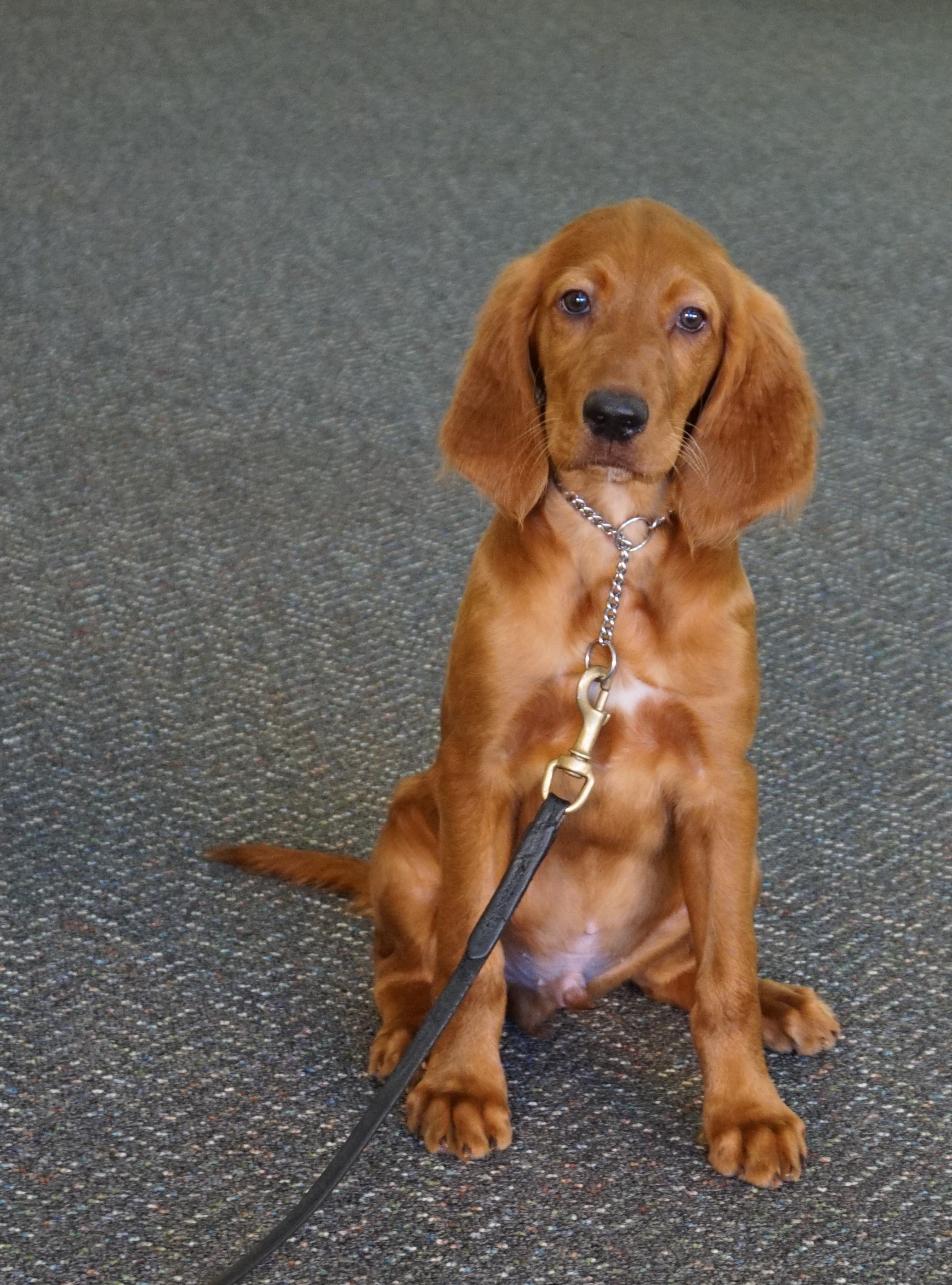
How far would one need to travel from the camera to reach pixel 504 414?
1849 mm

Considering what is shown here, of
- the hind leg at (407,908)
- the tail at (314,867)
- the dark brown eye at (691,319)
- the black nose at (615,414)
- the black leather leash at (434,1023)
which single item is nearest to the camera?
the black leather leash at (434,1023)

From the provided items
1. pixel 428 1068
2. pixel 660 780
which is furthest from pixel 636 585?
pixel 428 1068

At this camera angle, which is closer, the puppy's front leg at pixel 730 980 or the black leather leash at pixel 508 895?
the black leather leash at pixel 508 895

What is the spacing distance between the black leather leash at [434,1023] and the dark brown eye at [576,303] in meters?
0.51

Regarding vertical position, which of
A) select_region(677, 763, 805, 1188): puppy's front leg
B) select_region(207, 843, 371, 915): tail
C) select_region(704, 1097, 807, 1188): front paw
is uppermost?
select_region(677, 763, 805, 1188): puppy's front leg

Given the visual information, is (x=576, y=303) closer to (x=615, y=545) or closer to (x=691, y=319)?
(x=691, y=319)

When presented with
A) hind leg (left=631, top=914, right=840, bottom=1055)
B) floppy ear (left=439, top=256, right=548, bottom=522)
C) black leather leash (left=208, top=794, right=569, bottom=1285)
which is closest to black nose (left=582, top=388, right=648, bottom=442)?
floppy ear (left=439, top=256, right=548, bottom=522)

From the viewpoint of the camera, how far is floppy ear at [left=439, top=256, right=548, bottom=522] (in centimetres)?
182

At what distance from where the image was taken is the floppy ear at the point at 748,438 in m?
1.81

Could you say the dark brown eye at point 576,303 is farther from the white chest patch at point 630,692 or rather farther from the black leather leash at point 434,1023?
the black leather leash at point 434,1023

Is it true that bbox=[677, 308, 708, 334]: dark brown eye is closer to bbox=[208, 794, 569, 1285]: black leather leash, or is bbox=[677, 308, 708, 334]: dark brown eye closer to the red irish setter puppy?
the red irish setter puppy

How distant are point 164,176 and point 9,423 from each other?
159 centimetres

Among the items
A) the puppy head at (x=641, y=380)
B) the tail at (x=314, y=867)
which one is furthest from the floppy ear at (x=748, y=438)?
the tail at (x=314, y=867)

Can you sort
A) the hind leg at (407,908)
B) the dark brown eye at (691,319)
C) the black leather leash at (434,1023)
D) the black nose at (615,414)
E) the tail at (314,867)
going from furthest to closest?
1. the tail at (314,867)
2. the hind leg at (407,908)
3. the dark brown eye at (691,319)
4. the black nose at (615,414)
5. the black leather leash at (434,1023)
